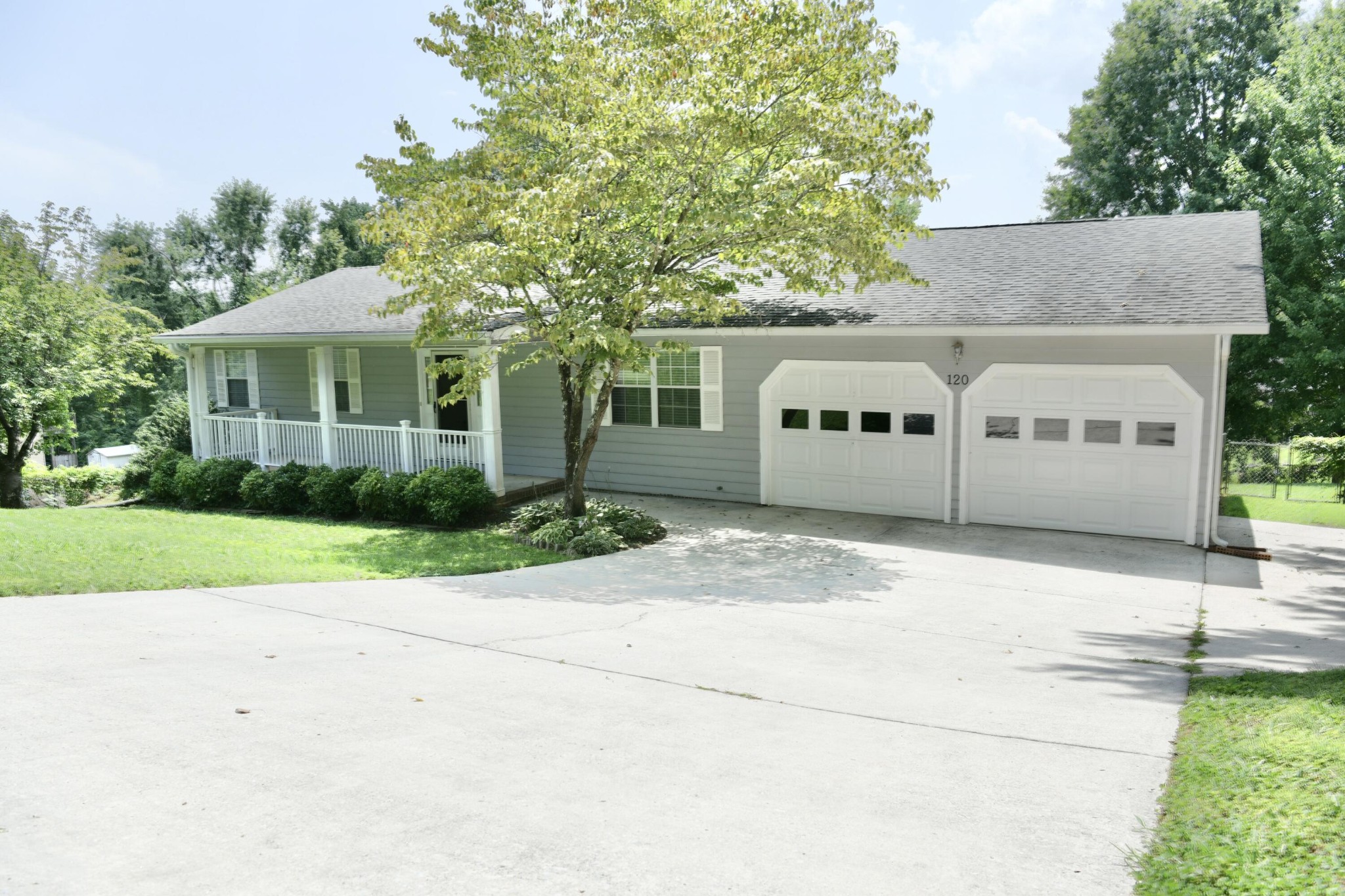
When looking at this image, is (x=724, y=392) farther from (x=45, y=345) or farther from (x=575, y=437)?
(x=45, y=345)

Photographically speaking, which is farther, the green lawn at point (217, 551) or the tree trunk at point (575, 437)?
the tree trunk at point (575, 437)

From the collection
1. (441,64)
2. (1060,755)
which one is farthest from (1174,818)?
(441,64)

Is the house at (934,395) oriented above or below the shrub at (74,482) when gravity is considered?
above

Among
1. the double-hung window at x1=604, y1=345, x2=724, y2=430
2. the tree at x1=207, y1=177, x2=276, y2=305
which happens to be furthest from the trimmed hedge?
the tree at x1=207, y1=177, x2=276, y2=305

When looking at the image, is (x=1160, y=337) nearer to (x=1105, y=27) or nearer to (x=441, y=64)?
(x=441, y=64)

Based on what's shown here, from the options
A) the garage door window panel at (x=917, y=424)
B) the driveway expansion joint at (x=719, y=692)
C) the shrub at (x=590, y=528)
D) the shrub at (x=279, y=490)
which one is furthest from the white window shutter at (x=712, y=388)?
the driveway expansion joint at (x=719, y=692)

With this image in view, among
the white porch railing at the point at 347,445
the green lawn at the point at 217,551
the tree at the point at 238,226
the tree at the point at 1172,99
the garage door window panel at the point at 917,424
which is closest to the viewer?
the green lawn at the point at 217,551

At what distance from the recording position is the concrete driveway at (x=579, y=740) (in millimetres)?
3484

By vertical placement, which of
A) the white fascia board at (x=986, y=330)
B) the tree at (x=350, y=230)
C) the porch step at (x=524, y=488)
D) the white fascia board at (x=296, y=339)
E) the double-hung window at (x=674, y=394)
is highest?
the tree at (x=350, y=230)

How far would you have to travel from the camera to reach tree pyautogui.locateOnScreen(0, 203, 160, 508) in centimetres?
1750

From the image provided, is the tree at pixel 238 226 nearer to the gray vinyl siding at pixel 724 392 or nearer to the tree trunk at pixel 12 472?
the tree trunk at pixel 12 472

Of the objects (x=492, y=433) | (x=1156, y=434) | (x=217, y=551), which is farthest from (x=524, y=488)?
(x=1156, y=434)

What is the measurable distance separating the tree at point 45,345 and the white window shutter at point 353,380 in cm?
488

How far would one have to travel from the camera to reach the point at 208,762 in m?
4.23
